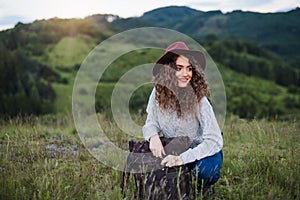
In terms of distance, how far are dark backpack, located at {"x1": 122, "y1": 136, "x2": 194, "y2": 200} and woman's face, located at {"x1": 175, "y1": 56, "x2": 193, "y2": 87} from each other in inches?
25.5

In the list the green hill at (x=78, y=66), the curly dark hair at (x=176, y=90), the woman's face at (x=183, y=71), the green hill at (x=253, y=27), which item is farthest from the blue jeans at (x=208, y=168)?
the green hill at (x=253, y=27)

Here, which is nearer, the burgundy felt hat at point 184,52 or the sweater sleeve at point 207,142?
the sweater sleeve at point 207,142

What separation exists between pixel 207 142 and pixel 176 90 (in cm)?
74

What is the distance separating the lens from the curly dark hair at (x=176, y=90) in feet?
12.2

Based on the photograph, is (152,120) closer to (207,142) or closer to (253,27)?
(207,142)

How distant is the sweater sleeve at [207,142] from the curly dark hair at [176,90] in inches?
6.9

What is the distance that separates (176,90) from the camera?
3.88m

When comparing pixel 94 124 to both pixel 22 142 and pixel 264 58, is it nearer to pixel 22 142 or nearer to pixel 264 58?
pixel 22 142

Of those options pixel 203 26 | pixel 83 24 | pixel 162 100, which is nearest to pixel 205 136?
pixel 162 100

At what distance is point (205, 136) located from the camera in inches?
138

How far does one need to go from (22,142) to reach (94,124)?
2799mm

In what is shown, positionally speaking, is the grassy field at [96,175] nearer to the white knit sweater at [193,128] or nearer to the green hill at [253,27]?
the white knit sweater at [193,128]

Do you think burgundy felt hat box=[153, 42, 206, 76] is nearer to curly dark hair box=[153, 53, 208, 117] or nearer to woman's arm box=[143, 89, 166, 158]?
curly dark hair box=[153, 53, 208, 117]

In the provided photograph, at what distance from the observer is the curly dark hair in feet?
12.2
